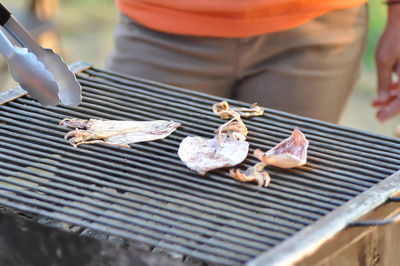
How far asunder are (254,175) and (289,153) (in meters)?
0.10

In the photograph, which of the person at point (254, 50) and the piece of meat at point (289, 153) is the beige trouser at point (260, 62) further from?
the piece of meat at point (289, 153)

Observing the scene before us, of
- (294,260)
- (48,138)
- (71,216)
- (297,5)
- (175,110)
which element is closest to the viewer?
(294,260)

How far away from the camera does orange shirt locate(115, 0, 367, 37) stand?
2037mm

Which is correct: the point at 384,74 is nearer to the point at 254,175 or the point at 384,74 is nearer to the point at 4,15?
the point at 254,175

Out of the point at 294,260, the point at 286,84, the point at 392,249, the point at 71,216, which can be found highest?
the point at 286,84

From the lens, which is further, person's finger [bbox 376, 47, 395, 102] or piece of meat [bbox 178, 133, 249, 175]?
person's finger [bbox 376, 47, 395, 102]

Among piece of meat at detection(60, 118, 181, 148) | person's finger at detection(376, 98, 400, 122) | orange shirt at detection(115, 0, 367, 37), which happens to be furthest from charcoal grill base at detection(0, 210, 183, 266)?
person's finger at detection(376, 98, 400, 122)

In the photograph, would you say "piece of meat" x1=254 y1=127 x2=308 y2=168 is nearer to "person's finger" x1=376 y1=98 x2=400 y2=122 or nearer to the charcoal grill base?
the charcoal grill base

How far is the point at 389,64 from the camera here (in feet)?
7.77

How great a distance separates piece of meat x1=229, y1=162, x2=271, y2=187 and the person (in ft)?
2.19

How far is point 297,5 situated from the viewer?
2094mm

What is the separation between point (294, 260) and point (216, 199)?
0.90ft

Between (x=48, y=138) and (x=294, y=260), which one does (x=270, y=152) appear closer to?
(x=294, y=260)

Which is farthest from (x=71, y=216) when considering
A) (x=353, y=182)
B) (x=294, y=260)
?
(x=353, y=182)
